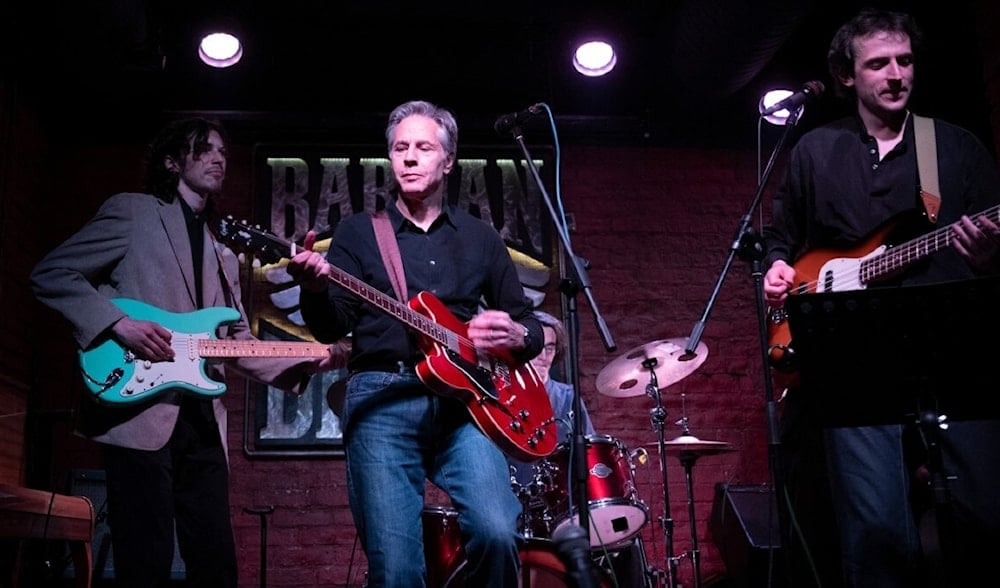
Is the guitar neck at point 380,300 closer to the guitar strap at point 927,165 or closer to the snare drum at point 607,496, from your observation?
the guitar strap at point 927,165

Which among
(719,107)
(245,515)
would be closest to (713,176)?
(719,107)

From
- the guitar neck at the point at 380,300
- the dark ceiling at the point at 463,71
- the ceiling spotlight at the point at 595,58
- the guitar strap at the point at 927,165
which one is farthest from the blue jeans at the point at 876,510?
the ceiling spotlight at the point at 595,58

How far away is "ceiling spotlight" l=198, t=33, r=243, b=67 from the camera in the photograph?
19.9 feet

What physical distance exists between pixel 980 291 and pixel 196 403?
2766mm

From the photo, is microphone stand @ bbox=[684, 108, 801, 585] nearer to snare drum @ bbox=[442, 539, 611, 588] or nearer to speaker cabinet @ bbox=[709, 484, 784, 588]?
snare drum @ bbox=[442, 539, 611, 588]

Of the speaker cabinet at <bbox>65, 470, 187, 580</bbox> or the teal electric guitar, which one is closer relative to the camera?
the teal electric guitar

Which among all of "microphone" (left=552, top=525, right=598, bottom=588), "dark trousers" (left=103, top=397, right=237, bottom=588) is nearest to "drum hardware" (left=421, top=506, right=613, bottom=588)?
"dark trousers" (left=103, top=397, right=237, bottom=588)

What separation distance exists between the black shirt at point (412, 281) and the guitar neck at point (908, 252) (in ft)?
3.80

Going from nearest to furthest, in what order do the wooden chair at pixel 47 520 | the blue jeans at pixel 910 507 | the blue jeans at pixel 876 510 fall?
1. the blue jeans at pixel 910 507
2. the blue jeans at pixel 876 510
3. the wooden chair at pixel 47 520

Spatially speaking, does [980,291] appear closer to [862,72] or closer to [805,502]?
[862,72]

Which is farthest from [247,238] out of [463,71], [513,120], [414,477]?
[463,71]

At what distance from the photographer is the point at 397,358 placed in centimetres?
307

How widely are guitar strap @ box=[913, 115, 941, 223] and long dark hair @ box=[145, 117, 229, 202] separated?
2.81m

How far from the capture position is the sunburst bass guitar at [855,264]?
2954 millimetres
